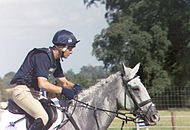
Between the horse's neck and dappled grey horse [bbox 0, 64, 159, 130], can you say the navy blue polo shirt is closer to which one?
dappled grey horse [bbox 0, 64, 159, 130]

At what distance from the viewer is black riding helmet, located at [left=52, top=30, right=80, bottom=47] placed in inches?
290

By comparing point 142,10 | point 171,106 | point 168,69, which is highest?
point 142,10

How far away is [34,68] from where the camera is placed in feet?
23.6

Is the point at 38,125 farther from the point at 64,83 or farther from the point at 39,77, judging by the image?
the point at 64,83

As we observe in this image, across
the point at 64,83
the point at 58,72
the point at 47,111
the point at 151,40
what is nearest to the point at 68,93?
the point at 47,111

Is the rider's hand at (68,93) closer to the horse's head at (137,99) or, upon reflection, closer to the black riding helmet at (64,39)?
the black riding helmet at (64,39)

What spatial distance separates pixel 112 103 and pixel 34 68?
1382mm

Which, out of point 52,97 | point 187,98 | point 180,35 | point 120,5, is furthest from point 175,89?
point 120,5

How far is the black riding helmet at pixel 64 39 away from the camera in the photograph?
7367 mm

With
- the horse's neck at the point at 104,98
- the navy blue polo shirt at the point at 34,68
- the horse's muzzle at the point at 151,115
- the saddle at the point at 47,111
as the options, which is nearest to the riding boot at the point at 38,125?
the saddle at the point at 47,111

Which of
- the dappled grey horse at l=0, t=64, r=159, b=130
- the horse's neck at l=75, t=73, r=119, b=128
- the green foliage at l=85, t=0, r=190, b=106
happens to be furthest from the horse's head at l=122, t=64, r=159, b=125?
the green foliage at l=85, t=0, r=190, b=106

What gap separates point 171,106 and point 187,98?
3.66 ft

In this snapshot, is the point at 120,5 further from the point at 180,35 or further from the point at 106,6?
the point at 180,35

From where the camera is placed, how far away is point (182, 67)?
48969 millimetres
